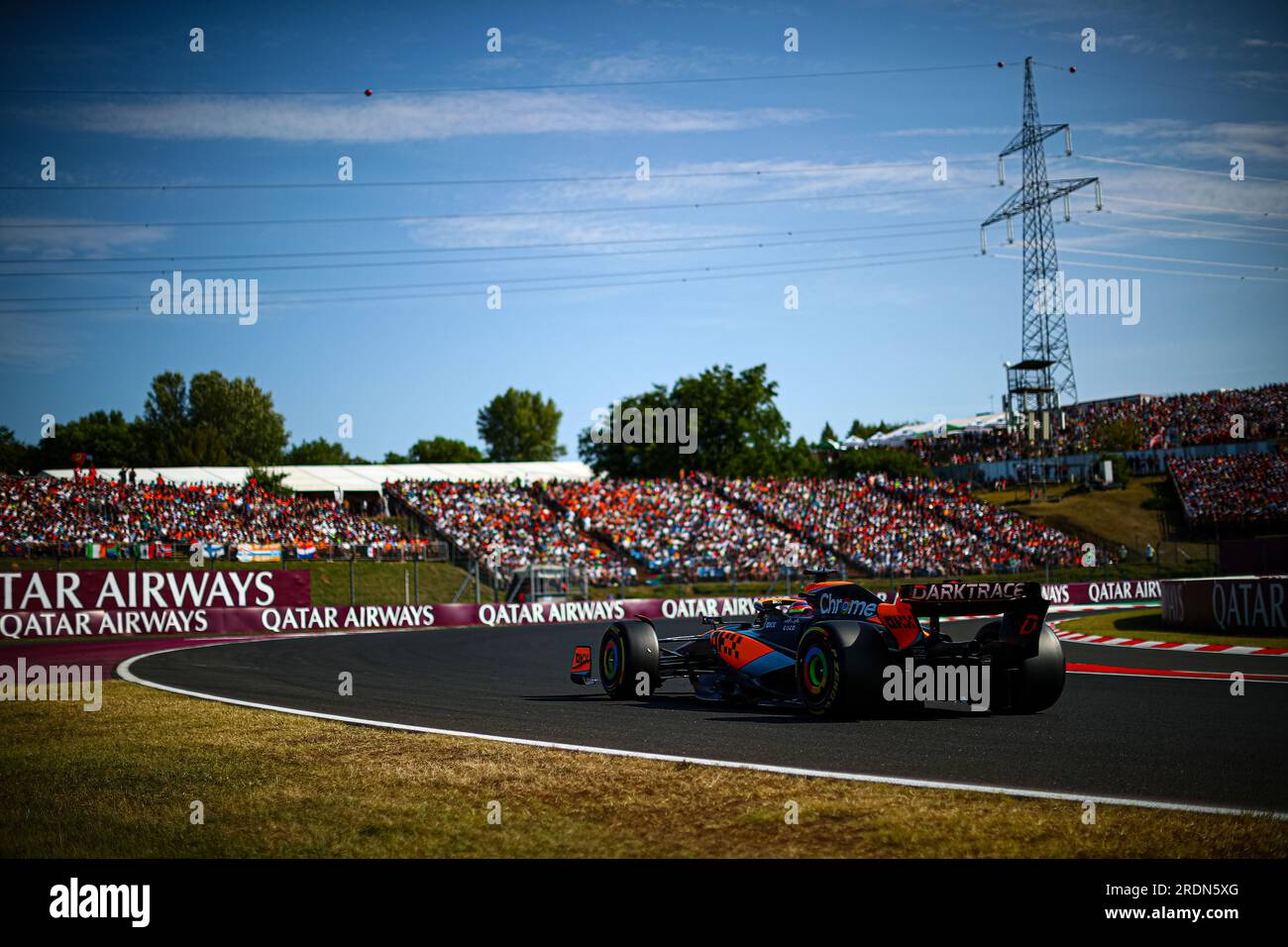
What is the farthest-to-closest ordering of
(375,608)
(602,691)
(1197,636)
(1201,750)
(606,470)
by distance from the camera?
1. (606,470)
2. (375,608)
3. (1197,636)
4. (602,691)
5. (1201,750)

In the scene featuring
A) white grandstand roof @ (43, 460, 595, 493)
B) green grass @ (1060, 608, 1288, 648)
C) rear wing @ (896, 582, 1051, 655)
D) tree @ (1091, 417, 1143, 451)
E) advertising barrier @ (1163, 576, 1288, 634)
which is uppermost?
tree @ (1091, 417, 1143, 451)

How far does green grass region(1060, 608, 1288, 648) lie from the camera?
20.1 m

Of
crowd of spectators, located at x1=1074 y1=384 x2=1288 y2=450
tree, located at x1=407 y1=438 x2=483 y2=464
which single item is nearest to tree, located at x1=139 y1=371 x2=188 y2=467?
tree, located at x1=407 y1=438 x2=483 y2=464

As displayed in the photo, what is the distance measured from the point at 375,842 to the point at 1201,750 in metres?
6.05

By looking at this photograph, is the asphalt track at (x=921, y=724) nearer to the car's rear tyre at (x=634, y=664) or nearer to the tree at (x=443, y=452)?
the car's rear tyre at (x=634, y=664)

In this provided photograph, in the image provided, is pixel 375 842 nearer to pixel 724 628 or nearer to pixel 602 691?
pixel 724 628

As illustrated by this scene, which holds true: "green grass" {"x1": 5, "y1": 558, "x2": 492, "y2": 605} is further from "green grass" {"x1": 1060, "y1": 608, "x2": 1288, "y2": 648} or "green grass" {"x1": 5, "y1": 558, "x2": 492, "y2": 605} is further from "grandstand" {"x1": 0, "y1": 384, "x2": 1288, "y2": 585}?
"green grass" {"x1": 1060, "y1": 608, "x2": 1288, "y2": 648}

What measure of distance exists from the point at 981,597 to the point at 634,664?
169 inches

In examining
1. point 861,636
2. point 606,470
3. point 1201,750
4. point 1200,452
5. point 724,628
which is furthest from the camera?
point 606,470

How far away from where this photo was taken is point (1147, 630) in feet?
79.7

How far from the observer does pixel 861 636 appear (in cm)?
985

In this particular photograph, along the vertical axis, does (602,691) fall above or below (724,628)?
below

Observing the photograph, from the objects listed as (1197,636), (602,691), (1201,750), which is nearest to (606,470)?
(1197,636)
